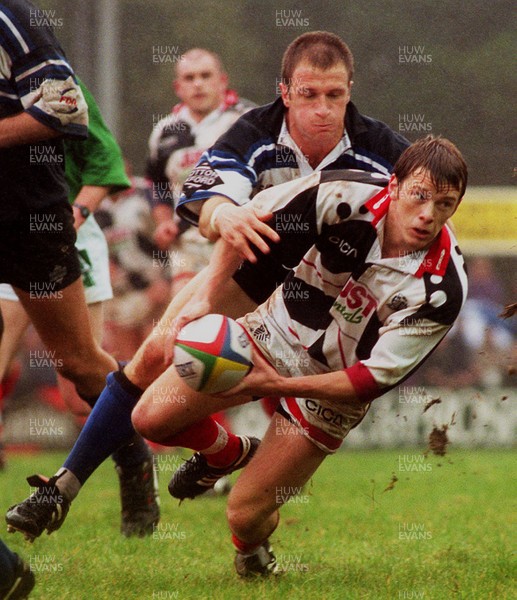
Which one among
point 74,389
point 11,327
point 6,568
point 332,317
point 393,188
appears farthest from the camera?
point 11,327

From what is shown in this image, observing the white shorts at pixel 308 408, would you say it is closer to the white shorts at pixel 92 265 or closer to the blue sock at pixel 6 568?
the blue sock at pixel 6 568

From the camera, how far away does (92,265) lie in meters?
6.31

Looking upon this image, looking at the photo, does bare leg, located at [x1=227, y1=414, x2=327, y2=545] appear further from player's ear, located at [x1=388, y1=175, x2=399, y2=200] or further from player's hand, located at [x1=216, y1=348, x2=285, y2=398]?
player's ear, located at [x1=388, y1=175, x2=399, y2=200]

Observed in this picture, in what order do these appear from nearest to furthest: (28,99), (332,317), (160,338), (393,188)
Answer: (393,188) < (332,317) < (28,99) < (160,338)

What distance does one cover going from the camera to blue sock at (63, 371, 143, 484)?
14.8ft

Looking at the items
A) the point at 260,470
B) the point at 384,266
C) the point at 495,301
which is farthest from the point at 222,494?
the point at 495,301

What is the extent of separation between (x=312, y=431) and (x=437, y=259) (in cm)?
84

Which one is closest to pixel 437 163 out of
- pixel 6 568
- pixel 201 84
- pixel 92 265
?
pixel 6 568

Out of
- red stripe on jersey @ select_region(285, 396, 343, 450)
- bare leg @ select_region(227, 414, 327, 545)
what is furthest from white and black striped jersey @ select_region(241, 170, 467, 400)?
bare leg @ select_region(227, 414, 327, 545)

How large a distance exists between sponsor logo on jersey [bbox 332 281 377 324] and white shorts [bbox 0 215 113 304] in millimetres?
2316

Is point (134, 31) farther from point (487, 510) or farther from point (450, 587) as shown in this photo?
point (450, 587)

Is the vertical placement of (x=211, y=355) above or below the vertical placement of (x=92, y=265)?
above

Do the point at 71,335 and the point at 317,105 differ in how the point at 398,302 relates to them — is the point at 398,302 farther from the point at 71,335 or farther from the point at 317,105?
the point at 71,335

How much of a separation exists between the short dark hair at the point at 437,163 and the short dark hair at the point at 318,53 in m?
0.83
